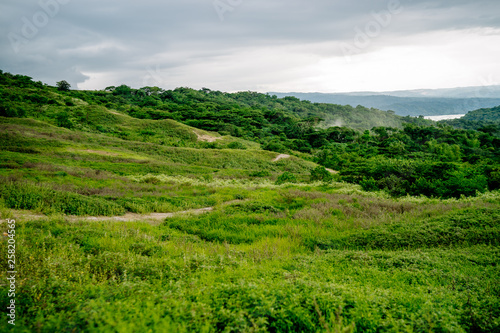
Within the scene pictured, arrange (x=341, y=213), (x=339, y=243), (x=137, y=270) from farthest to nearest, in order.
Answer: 1. (x=341, y=213)
2. (x=339, y=243)
3. (x=137, y=270)

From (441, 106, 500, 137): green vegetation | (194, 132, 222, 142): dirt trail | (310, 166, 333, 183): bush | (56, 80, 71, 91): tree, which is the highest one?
(56, 80, 71, 91): tree

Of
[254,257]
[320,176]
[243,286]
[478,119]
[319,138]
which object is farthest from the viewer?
[478,119]

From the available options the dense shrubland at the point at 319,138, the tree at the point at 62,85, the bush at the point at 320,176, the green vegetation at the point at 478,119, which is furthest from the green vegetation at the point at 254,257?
the green vegetation at the point at 478,119

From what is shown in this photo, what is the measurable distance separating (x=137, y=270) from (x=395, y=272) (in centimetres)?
489

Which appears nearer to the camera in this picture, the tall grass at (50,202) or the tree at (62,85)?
the tall grass at (50,202)

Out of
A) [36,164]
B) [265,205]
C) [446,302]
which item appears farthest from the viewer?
[36,164]

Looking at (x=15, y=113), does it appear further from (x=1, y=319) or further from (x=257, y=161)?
(x=1, y=319)

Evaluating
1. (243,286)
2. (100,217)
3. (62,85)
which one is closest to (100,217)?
(100,217)

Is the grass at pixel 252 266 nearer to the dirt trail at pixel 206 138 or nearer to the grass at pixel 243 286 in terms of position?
the grass at pixel 243 286

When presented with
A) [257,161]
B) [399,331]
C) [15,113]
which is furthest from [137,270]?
[15,113]

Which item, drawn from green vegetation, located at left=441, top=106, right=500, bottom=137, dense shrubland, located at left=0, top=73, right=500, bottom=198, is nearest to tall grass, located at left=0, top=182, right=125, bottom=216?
dense shrubland, located at left=0, top=73, right=500, bottom=198

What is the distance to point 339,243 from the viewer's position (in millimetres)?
8000

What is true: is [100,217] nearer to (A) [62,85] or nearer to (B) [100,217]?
(B) [100,217]

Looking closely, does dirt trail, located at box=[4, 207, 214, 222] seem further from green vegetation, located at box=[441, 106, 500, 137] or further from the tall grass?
green vegetation, located at box=[441, 106, 500, 137]
